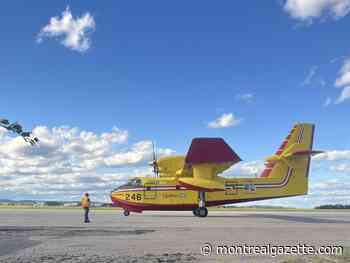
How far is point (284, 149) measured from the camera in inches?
1358

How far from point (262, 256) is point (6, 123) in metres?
7.39

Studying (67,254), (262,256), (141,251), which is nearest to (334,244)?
(262,256)

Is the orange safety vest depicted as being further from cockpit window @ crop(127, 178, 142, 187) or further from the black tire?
the black tire

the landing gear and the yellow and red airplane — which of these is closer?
the yellow and red airplane

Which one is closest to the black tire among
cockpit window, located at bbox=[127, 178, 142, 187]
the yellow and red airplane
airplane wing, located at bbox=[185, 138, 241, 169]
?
the yellow and red airplane

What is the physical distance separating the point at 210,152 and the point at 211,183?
9.42ft

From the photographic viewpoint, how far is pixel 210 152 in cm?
2952

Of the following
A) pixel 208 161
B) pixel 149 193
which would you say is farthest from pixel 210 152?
pixel 149 193

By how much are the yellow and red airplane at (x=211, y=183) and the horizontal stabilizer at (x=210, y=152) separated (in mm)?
385

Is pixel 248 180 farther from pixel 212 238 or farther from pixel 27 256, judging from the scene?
pixel 27 256

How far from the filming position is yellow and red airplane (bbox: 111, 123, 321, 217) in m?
31.5

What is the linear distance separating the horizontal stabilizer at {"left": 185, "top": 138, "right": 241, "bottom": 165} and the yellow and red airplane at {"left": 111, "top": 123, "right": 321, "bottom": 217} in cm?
38

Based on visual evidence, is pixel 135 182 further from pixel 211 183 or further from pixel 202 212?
pixel 211 183

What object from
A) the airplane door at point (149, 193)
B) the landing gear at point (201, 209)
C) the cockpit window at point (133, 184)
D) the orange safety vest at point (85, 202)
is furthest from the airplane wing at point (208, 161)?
the orange safety vest at point (85, 202)
